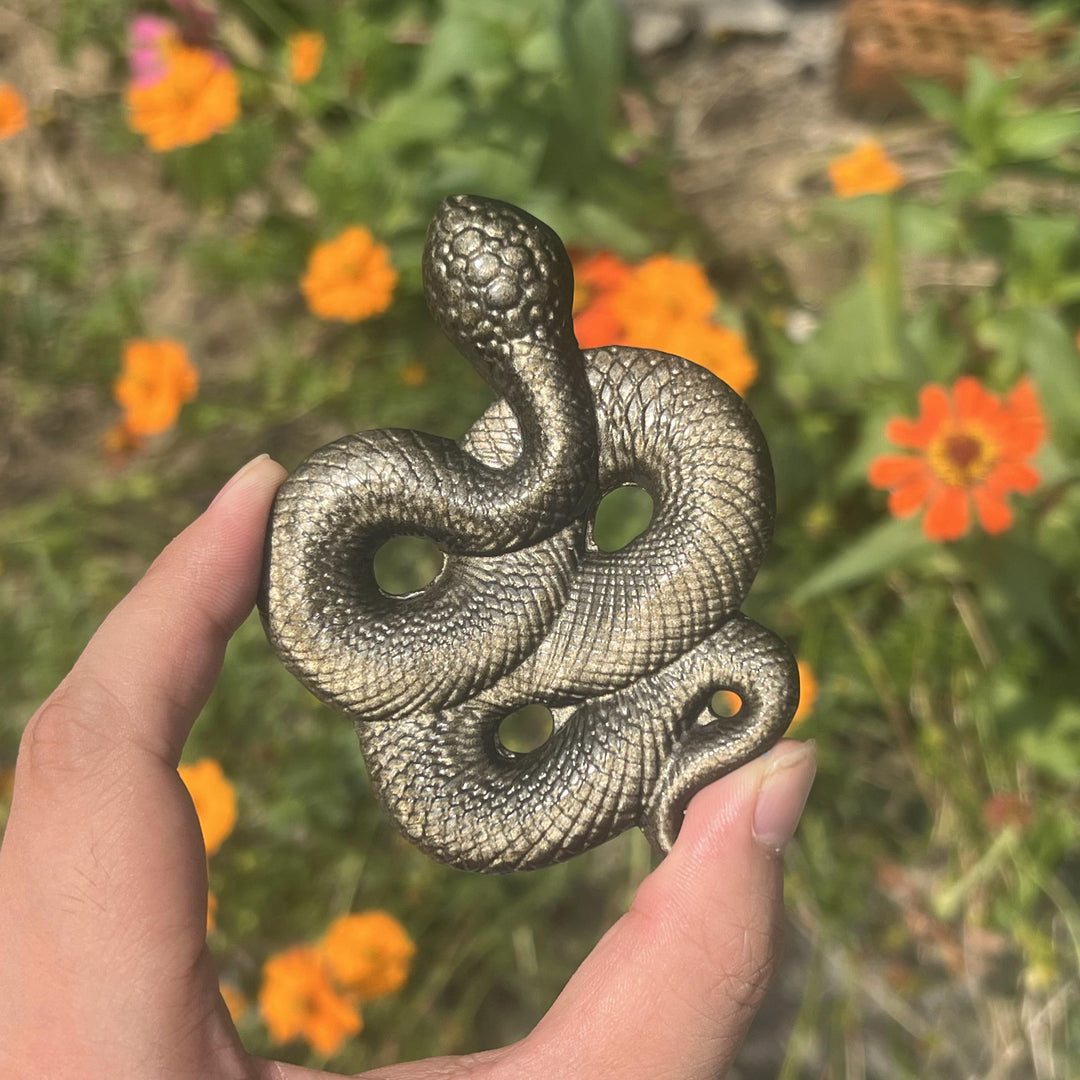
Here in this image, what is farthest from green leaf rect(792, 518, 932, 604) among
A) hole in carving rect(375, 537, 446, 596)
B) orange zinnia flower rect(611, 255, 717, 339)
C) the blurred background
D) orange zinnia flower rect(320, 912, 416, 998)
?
orange zinnia flower rect(320, 912, 416, 998)

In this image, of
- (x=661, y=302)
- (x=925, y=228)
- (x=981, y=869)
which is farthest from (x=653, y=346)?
(x=981, y=869)

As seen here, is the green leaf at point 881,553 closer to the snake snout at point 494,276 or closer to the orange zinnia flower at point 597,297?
the orange zinnia flower at point 597,297

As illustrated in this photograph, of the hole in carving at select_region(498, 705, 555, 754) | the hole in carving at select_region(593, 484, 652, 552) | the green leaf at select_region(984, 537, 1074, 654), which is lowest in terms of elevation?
the hole in carving at select_region(498, 705, 555, 754)

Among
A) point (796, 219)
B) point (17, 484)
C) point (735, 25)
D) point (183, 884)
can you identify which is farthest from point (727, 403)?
point (17, 484)

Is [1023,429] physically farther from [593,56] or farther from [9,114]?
[9,114]

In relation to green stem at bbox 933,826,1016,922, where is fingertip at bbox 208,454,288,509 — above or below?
above

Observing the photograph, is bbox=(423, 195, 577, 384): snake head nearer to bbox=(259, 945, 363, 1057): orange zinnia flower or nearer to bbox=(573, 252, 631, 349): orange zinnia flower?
bbox=(573, 252, 631, 349): orange zinnia flower

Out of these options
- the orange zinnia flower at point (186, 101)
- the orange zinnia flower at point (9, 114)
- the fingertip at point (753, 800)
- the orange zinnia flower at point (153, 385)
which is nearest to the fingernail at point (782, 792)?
the fingertip at point (753, 800)
